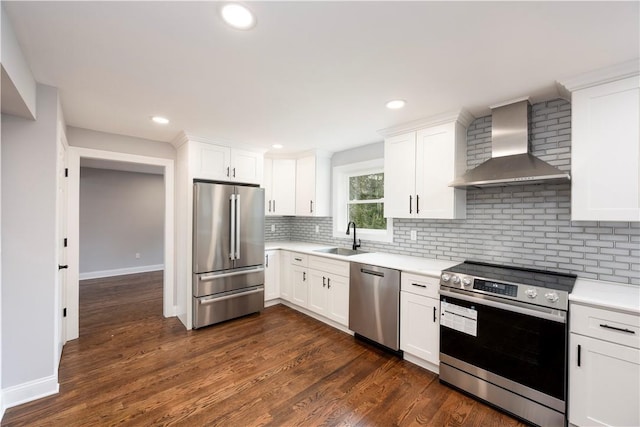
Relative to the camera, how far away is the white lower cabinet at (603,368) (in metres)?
1.51

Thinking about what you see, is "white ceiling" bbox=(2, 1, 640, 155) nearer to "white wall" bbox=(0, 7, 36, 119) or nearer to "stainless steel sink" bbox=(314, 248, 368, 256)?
"white wall" bbox=(0, 7, 36, 119)

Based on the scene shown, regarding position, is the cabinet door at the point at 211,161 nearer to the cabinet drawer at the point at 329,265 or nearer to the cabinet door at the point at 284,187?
the cabinet door at the point at 284,187

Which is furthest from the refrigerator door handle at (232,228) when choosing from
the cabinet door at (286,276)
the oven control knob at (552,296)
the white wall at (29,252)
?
Result: the oven control knob at (552,296)

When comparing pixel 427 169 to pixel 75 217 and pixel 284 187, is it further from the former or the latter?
pixel 75 217

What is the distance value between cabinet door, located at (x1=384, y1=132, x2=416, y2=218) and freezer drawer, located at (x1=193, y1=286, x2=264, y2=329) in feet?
6.91

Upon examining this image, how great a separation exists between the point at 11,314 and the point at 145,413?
48.4 inches

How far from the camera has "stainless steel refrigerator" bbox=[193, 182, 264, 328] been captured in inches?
127

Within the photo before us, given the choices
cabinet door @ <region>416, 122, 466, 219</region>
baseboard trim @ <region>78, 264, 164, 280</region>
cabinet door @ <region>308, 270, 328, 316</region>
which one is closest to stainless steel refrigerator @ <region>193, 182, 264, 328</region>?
cabinet door @ <region>308, 270, 328, 316</region>

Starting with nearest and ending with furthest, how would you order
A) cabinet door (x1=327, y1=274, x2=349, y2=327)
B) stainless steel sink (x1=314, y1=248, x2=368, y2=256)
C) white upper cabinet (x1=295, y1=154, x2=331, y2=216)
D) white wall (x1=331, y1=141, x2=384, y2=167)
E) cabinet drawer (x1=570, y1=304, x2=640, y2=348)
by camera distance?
cabinet drawer (x1=570, y1=304, x2=640, y2=348), cabinet door (x1=327, y1=274, x2=349, y2=327), white wall (x1=331, y1=141, x2=384, y2=167), stainless steel sink (x1=314, y1=248, x2=368, y2=256), white upper cabinet (x1=295, y1=154, x2=331, y2=216)

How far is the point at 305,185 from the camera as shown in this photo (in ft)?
13.8

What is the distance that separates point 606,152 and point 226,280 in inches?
148

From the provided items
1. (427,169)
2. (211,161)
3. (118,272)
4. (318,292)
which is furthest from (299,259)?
(118,272)

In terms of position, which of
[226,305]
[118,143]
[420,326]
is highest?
[118,143]

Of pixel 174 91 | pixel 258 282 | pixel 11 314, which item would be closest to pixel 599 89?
pixel 174 91
